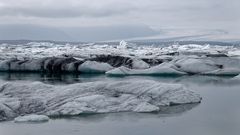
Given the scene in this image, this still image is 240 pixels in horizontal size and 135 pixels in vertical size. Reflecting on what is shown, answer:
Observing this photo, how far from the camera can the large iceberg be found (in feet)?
32.0

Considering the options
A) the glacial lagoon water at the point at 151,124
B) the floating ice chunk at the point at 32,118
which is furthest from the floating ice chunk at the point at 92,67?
the floating ice chunk at the point at 32,118

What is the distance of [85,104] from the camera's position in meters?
10.0

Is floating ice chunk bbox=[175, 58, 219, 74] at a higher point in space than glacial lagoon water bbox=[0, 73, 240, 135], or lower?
higher

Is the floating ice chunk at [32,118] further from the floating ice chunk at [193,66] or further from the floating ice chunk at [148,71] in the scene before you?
the floating ice chunk at [193,66]

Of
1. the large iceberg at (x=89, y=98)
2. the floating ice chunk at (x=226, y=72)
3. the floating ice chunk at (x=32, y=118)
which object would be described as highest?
the large iceberg at (x=89, y=98)

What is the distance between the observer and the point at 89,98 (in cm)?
1022

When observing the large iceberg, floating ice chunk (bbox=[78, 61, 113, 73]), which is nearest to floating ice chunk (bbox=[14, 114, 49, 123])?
the large iceberg

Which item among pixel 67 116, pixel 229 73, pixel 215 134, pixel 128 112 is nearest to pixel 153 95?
pixel 128 112

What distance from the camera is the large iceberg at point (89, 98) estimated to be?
32.0 ft

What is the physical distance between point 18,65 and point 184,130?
1639cm

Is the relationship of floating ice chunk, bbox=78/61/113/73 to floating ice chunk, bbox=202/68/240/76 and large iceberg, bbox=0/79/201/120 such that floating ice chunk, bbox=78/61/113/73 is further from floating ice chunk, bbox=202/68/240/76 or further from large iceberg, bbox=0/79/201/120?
large iceberg, bbox=0/79/201/120

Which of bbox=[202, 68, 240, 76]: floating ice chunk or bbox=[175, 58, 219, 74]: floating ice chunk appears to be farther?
bbox=[175, 58, 219, 74]: floating ice chunk

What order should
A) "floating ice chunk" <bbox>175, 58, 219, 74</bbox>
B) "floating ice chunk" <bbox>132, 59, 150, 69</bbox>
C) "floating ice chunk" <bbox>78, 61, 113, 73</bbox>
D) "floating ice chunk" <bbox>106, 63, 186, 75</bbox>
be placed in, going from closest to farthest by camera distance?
"floating ice chunk" <bbox>106, 63, 186, 75</bbox>
"floating ice chunk" <bbox>175, 58, 219, 74</bbox>
"floating ice chunk" <bbox>78, 61, 113, 73</bbox>
"floating ice chunk" <bbox>132, 59, 150, 69</bbox>

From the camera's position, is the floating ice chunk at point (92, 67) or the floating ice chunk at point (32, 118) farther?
the floating ice chunk at point (92, 67)
